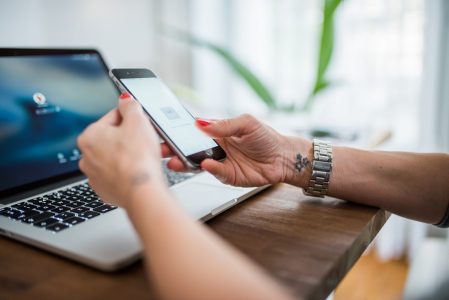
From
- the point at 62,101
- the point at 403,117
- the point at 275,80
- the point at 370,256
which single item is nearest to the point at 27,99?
the point at 62,101

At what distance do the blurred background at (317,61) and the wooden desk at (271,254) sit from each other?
0.58 metres

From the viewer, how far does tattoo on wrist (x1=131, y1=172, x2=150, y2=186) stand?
328 millimetres

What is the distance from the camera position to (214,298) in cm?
27

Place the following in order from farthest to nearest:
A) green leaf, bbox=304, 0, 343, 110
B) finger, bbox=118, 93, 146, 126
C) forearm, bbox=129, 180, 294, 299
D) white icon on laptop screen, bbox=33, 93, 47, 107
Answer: green leaf, bbox=304, 0, 343, 110 → white icon on laptop screen, bbox=33, 93, 47, 107 → finger, bbox=118, 93, 146, 126 → forearm, bbox=129, 180, 294, 299

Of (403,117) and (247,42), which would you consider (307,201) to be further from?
(247,42)

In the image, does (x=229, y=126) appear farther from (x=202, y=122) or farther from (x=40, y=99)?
(x=40, y=99)

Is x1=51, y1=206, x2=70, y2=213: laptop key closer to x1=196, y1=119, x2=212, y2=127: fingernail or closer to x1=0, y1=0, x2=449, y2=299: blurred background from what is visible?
x1=196, y1=119, x2=212, y2=127: fingernail

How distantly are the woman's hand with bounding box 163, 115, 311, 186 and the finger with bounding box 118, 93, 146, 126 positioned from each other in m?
0.11

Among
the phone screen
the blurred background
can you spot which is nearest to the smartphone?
the phone screen

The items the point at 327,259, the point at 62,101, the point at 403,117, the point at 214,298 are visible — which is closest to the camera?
the point at 214,298

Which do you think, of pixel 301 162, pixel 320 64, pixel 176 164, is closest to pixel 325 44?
pixel 320 64

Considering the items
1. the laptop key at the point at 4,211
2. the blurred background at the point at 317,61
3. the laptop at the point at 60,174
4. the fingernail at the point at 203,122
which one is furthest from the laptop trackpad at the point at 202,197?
the blurred background at the point at 317,61

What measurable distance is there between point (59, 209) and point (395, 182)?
0.46m

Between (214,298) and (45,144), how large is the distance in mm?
476
